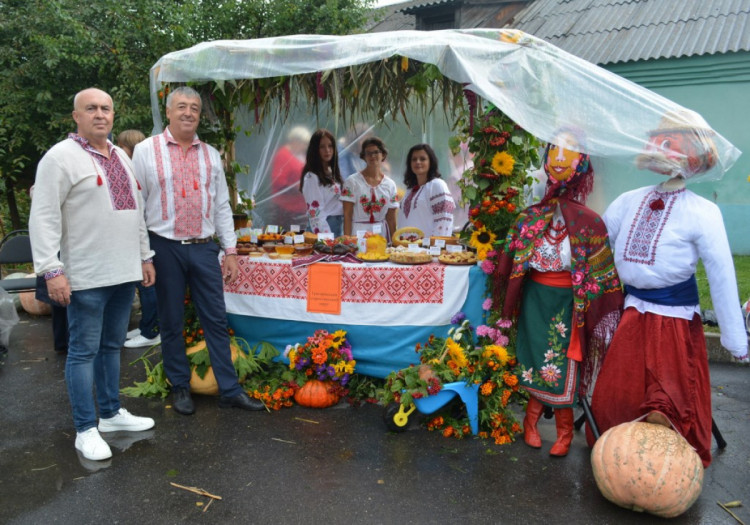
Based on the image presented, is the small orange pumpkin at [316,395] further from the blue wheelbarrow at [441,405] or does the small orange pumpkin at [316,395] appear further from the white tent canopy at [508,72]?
the white tent canopy at [508,72]

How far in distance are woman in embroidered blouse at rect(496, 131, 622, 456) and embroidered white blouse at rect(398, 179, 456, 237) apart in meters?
2.08

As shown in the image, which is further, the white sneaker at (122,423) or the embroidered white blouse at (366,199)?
the embroidered white blouse at (366,199)

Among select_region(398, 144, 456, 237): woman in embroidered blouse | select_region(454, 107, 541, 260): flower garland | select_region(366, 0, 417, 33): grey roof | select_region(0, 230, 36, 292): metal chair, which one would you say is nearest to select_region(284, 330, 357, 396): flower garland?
select_region(454, 107, 541, 260): flower garland

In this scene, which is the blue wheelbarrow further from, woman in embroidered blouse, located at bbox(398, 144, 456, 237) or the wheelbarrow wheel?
woman in embroidered blouse, located at bbox(398, 144, 456, 237)

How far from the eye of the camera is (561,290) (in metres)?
3.09

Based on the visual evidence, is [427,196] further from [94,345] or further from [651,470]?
[651,470]

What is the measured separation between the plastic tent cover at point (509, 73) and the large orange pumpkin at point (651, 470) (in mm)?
1253

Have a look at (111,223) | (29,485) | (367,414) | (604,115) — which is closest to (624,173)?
(604,115)

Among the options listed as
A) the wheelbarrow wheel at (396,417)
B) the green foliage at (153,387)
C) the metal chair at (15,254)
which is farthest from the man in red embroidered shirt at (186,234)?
the metal chair at (15,254)

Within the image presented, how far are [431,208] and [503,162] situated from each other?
1903 millimetres

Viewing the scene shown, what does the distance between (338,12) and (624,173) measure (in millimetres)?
5786

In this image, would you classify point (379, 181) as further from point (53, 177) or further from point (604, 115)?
point (53, 177)

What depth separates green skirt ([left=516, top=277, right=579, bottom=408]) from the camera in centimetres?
309

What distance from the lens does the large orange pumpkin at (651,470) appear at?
2.48 metres
